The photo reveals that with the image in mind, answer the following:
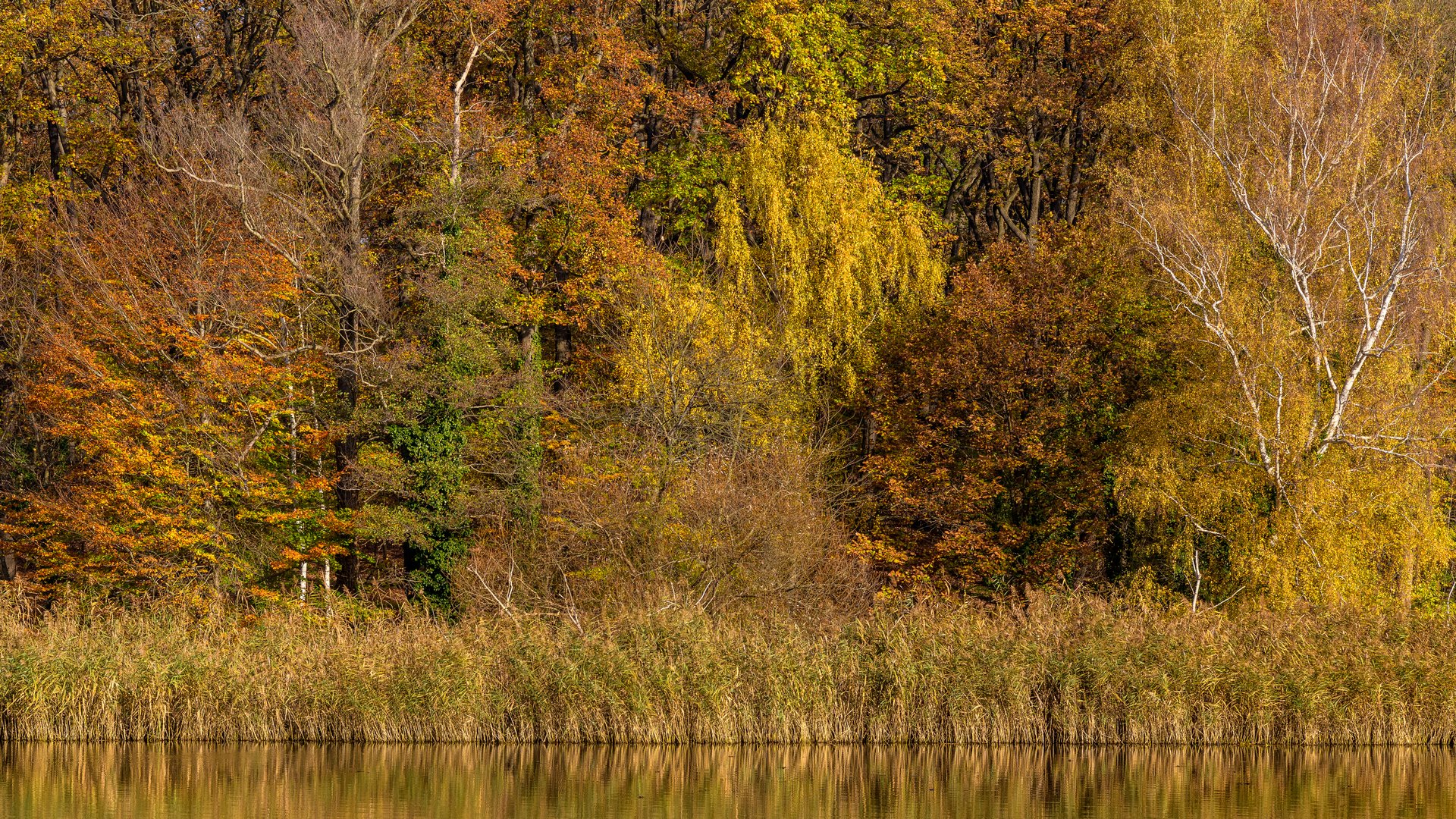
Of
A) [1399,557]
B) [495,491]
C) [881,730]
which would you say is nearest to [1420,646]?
[881,730]

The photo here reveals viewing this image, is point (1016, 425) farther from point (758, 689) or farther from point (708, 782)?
point (708, 782)

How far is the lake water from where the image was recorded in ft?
49.6

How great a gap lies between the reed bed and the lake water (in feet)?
0.95

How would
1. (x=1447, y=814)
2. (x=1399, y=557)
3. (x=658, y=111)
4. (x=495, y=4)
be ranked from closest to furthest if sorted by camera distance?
(x=1447, y=814), (x=1399, y=557), (x=495, y=4), (x=658, y=111)

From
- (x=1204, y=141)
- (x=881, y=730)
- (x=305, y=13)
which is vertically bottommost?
(x=881, y=730)

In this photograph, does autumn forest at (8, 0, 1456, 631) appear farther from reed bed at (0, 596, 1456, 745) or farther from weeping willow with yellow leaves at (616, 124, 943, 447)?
reed bed at (0, 596, 1456, 745)

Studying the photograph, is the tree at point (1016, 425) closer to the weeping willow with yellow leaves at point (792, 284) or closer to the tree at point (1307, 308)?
the weeping willow with yellow leaves at point (792, 284)

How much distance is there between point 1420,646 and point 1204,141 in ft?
39.5

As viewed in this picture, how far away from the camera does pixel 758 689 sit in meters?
19.2

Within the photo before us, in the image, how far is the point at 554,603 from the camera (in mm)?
23297

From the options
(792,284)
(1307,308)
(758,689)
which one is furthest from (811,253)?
(758,689)

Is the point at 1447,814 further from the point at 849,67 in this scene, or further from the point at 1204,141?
the point at 849,67

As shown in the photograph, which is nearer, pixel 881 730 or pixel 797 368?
pixel 881 730

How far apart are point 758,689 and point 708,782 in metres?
2.47
